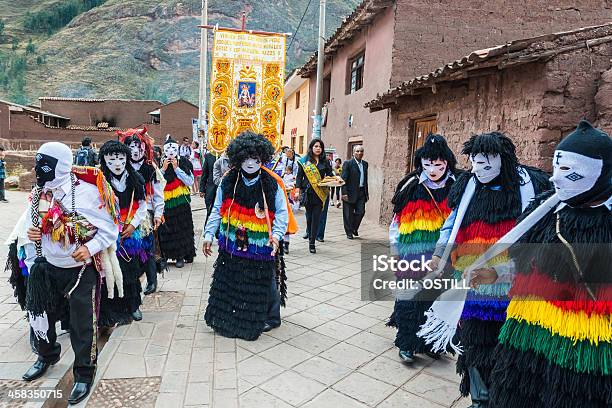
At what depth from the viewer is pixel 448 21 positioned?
33.3 feet

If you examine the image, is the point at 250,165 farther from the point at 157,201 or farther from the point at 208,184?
the point at 208,184

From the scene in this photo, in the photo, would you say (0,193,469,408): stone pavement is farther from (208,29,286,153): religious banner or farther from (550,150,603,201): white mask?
(208,29,286,153): religious banner

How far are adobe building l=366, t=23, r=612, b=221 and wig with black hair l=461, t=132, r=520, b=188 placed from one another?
2.82 m

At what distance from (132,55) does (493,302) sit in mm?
82435

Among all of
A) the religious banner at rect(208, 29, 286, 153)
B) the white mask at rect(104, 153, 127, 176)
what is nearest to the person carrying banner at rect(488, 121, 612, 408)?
the white mask at rect(104, 153, 127, 176)

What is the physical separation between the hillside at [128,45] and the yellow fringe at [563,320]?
69.5m

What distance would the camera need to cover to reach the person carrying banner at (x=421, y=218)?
12.7ft

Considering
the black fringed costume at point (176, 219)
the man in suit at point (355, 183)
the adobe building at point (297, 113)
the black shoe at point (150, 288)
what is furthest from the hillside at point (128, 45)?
the black shoe at point (150, 288)

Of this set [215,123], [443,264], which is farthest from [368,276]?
[215,123]

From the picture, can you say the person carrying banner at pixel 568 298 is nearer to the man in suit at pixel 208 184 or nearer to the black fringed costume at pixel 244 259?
the black fringed costume at pixel 244 259

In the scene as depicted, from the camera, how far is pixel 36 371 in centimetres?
349

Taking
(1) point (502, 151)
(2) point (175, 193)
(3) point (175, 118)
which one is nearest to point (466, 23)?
(2) point (175, 193)

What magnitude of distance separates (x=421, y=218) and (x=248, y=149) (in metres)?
1.60

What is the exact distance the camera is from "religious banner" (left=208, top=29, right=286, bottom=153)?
10758 millimetres
